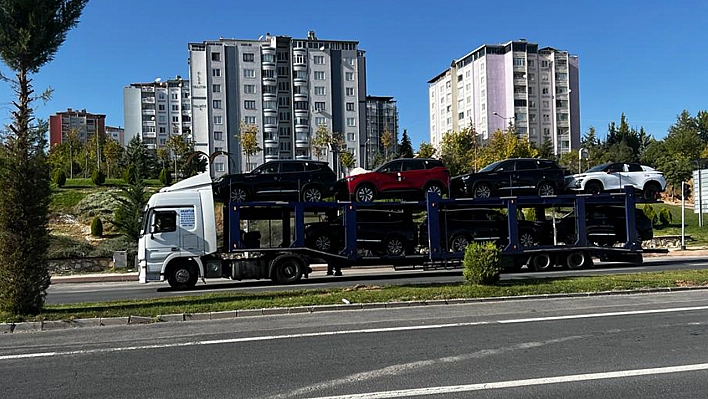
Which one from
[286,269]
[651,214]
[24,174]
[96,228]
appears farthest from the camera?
[651,214]

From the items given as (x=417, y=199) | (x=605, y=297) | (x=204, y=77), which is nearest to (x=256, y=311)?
(x=605, y=297)

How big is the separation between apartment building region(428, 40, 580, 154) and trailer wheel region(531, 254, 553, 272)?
3118 inches

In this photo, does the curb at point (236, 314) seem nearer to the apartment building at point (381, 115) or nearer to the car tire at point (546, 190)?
the car tire at point (546, 190)

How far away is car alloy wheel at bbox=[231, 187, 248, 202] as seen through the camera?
18.3 meters

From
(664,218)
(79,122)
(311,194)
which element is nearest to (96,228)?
(311,194)

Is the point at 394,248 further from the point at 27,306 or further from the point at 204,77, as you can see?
the point at 204,77

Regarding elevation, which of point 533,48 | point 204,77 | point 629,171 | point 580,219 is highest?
point 533,48

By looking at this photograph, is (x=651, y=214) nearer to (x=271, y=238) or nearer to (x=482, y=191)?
(x=482, y=191)

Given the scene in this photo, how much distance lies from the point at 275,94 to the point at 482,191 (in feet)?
245

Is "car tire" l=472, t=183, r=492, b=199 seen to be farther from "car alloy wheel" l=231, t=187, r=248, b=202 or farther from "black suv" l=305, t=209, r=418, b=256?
"car alloy wheel" l=231, t=187, r=248, b=202

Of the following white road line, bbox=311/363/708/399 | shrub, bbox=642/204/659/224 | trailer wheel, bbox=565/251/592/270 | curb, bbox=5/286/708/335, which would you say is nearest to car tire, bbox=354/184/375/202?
curb, bbox=5/286/708/335

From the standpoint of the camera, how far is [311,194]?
62.0ft

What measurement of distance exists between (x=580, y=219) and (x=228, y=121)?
2981 inches

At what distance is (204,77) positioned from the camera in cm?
8988
